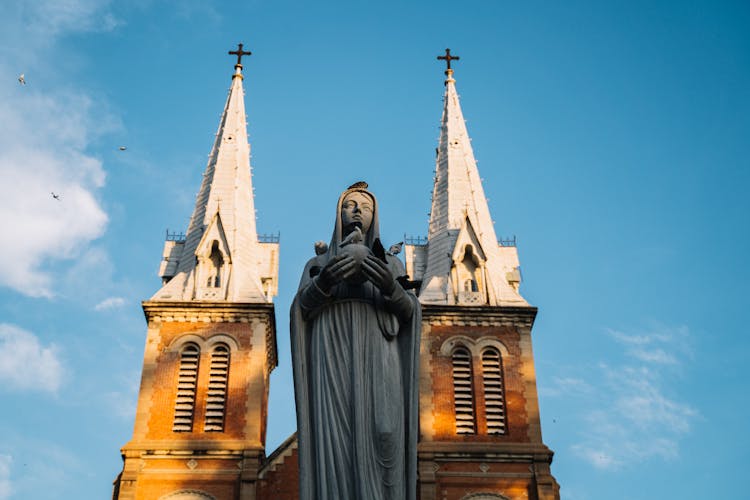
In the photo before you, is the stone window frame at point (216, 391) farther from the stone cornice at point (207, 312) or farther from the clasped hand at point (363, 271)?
the clasped hand at point (363, 271)

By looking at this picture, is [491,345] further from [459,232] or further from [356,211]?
[356,211]

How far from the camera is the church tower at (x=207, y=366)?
1128 inches

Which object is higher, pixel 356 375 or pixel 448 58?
pixel 448 58

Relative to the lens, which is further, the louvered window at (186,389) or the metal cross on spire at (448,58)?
the metal cross on spire at (448,58)

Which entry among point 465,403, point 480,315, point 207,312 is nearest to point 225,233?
point 207,312

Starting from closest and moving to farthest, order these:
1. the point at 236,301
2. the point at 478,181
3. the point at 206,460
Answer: the point at 206,460, the point at 236,301, the point at 478,181

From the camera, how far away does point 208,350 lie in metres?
30.5

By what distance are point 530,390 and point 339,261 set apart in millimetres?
23680

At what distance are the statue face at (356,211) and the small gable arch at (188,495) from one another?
21.9 meters

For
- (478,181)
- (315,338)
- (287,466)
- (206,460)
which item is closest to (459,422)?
(287,466)

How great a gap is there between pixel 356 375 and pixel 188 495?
73.6ft

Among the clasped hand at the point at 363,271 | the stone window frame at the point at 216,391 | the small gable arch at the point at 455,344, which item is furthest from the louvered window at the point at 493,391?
the clasped hand at the point at 363,271

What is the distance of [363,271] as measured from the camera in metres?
7.33

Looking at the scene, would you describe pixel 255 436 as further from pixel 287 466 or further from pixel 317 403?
pixel 317 403
